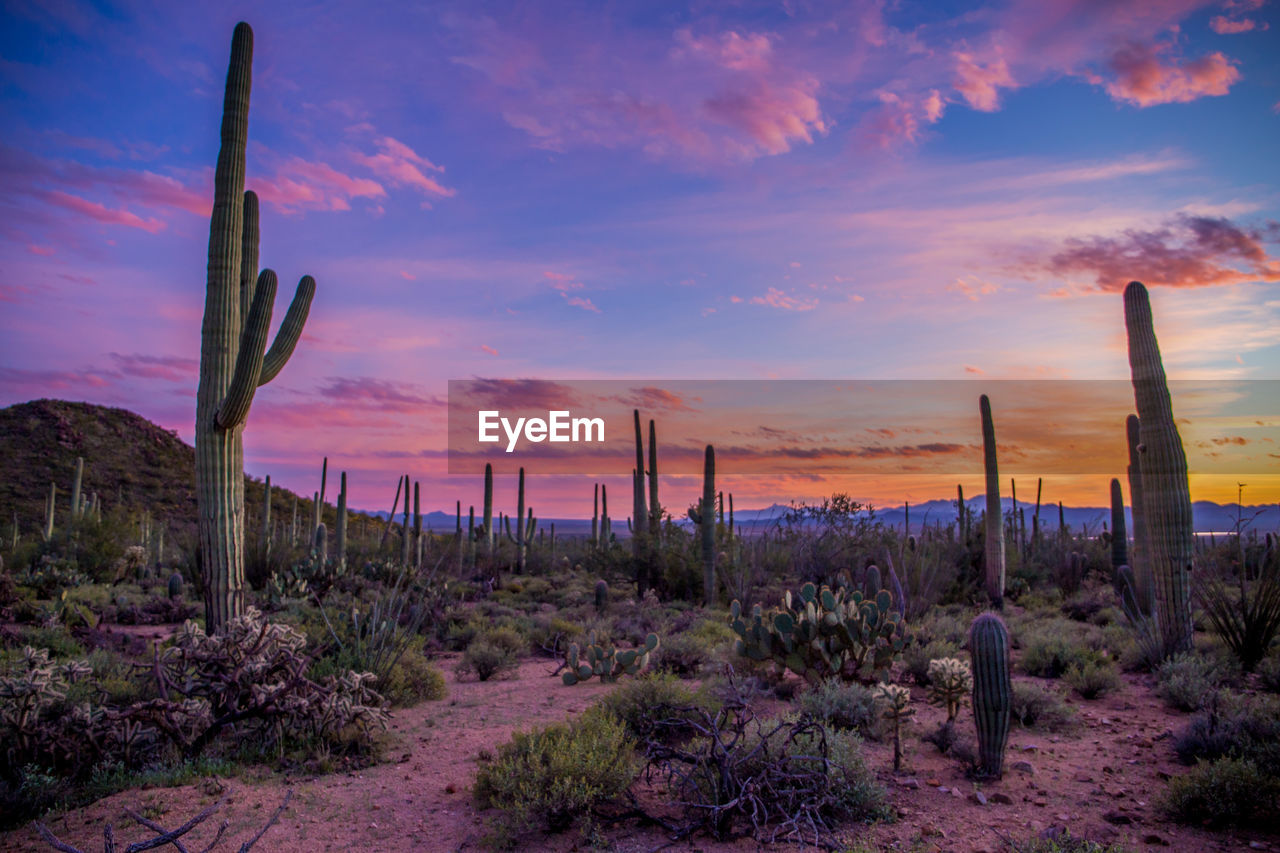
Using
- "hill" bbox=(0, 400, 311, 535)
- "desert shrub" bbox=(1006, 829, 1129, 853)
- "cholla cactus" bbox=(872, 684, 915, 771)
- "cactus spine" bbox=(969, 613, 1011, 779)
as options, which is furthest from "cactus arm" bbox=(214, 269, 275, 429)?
"hill" bbox=(0, 400, 311, 535)

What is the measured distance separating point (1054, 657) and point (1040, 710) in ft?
8.30

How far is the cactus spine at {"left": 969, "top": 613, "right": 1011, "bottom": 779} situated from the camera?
5.91 meters

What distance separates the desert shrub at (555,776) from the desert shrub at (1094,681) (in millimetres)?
5791

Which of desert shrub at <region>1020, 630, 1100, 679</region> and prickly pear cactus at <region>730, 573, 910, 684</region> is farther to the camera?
desert shrub at <region>1020, 630, 1100, 679</region>

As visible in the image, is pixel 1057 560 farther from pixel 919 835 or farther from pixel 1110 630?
pixel 919 835

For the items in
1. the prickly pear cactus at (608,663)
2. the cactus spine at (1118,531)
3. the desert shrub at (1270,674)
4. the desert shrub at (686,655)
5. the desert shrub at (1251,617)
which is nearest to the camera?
the desert shrub at (1270,674)

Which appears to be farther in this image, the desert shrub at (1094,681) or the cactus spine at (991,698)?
the desert shrub at (1094,681)

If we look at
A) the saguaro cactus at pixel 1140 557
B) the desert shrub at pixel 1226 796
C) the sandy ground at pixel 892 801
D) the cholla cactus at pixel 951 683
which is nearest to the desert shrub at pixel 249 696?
the sandy ground at pixel 892 801

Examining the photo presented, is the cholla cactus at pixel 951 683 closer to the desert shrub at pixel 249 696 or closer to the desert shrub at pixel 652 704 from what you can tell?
the desert shrub at pixel 652 704

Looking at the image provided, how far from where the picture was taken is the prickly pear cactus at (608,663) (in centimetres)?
928

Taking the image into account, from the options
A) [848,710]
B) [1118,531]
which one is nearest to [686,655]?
[848,710]

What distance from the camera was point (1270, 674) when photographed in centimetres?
798

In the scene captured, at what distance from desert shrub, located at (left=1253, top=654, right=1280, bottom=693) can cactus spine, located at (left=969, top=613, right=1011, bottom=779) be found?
4.20m

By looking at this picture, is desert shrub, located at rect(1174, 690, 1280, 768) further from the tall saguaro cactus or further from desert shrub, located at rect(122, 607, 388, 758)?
the tall saguaro cactus
